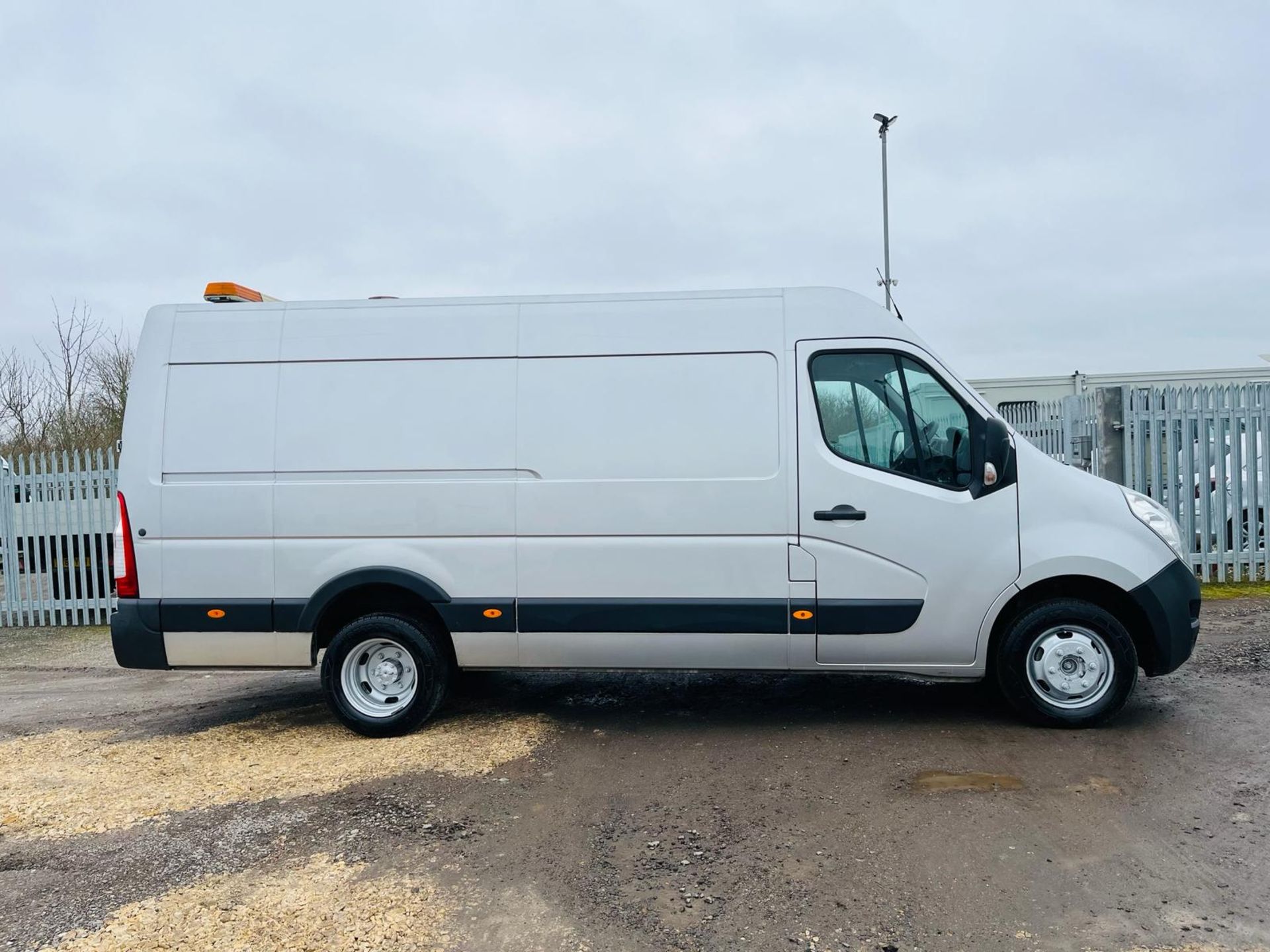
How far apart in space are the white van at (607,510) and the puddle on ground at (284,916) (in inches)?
72.8

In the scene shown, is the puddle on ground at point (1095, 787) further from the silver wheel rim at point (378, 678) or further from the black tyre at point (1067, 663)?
the silver wheel rim at point (378, 678)

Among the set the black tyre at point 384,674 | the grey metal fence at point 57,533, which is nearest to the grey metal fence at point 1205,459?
the black tyre at point 384,674

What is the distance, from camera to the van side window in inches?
205

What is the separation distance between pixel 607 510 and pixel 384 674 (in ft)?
5.58

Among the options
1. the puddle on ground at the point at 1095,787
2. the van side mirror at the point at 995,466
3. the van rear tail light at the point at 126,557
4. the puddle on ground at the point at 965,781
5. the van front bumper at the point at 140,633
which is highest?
the van side mirror at the point at 995,466

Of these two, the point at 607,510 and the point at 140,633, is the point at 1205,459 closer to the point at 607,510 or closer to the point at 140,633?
the point at 607,510

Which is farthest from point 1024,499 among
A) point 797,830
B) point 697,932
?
point 697,932

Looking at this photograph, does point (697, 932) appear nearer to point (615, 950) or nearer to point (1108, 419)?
point (615, 950)

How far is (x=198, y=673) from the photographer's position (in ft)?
27.0

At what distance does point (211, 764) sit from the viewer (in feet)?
17.3

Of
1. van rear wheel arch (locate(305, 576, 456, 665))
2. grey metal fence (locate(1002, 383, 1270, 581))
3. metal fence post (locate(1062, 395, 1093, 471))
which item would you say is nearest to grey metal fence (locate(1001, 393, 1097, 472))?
metal fence post (locate(1062, 395, 1093, 471))

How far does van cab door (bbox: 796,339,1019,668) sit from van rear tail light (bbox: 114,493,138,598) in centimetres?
390

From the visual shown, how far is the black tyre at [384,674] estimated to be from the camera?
17.9ft

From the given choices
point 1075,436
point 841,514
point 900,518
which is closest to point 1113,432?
point 1075,436
